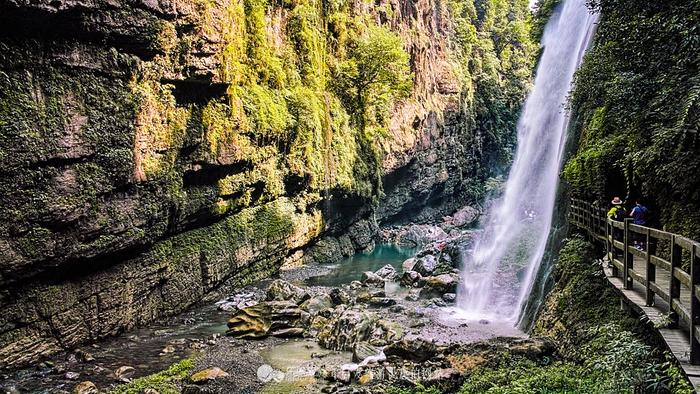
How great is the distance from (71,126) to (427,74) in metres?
37.3

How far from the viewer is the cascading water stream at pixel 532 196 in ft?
65.3

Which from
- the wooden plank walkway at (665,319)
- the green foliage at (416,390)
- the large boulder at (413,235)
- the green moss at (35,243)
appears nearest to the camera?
the wooden plank walkway at (665,319)

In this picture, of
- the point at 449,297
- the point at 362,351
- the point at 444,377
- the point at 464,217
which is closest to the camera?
the point at 444,377

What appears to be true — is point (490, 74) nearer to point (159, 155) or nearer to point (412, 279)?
point (412, 279)

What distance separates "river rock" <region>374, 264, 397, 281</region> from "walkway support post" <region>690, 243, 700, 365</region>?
20.1 meters

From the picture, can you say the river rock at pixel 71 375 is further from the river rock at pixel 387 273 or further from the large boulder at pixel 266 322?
the river rock at pixel 387 273

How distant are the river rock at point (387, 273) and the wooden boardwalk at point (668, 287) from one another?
50.8ft

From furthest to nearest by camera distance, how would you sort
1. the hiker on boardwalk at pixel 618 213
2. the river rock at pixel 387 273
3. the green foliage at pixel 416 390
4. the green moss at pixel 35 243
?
1. the river rock at pixel 387 273
2. the green moss at pixel 35 243
3. the hiker on boardwalk at pixel 618 213
4. the green foliage at pixel 416 390

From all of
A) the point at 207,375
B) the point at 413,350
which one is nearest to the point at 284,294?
the point at 207,375

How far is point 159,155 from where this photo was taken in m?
15.2

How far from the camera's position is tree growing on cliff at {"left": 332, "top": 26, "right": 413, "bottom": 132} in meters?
32.4

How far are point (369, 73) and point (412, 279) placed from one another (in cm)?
1517

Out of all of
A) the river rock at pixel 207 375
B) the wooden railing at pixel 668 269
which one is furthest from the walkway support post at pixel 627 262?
the river rock at pixel 207 375

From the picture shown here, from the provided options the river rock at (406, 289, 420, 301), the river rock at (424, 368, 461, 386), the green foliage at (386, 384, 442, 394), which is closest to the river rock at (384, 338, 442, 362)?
the river rock at (424, 368, 461, 386)
